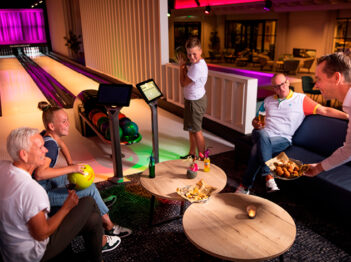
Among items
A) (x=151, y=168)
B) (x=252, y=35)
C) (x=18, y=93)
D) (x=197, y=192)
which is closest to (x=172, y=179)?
(x=151, y=168)

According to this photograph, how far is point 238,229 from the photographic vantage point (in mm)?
1996

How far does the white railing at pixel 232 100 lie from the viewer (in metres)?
4.39

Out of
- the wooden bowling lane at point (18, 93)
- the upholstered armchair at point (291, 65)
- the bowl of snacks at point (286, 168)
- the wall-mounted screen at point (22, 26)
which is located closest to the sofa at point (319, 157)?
the bowl of snacks at point (286, 168)

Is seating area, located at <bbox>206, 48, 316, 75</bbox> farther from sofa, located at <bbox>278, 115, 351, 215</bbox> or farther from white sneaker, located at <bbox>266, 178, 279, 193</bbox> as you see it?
white sneaker, located at <bbox>266, 178, 279, 193</bbox>

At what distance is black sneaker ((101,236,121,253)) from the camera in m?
2.40

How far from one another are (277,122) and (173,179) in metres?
1.35

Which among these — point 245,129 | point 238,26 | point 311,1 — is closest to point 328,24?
point 311,1

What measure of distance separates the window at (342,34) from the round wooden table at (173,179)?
33.3 feet

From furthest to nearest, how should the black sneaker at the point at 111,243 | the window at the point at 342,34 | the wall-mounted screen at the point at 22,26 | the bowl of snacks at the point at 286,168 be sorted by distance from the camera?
the wall-mounted screen at the point at 22,26, the window at the point at 342,34, the bowl of snacks at the point at 286,168, the black sneaker at the point at 111,243

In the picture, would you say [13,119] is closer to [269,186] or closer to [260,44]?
[269,186]

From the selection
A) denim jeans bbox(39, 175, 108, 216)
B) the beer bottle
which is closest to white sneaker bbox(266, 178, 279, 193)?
the beer bottle

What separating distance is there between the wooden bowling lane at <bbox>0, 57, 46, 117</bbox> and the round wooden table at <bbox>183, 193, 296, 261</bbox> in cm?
559

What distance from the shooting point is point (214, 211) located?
2193 millimetres

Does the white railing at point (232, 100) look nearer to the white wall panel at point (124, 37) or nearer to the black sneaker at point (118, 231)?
the white wall panel at point (124, 37)
